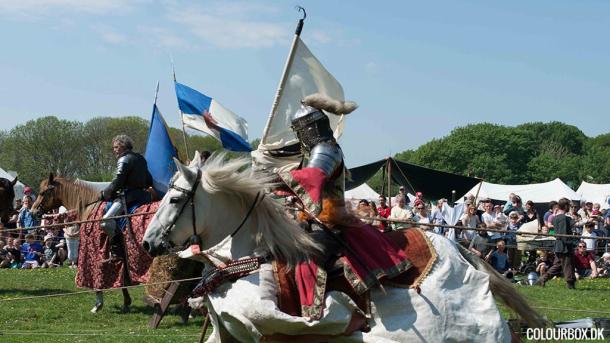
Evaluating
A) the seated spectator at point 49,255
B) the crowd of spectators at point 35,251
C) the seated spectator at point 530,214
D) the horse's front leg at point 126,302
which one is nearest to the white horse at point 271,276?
the horse's front leg at point 126,302

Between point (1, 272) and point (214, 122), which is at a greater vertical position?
point (214, 122)

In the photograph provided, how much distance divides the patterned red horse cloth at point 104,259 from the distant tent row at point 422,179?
26.5 feet

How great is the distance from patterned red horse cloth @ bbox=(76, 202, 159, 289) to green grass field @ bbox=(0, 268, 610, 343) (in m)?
0.44

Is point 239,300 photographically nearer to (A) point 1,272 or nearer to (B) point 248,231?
(B) point 248,231

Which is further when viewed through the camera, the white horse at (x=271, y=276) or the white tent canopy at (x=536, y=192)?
the white tent canopy at (x=536, y=192)

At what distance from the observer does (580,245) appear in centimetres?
1833

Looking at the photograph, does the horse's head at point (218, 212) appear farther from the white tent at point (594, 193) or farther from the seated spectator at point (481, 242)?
the white tent at point (594, 193)

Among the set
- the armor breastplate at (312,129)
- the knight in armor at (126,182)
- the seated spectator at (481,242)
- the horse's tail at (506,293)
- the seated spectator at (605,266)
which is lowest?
the seated spectator at (605,266)

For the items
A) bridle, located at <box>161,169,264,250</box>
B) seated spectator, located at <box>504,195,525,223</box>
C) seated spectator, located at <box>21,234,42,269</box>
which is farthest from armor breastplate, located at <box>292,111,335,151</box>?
seated spectator, located at <box>21,234,42,269</box>

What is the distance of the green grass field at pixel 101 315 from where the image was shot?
10250 mm

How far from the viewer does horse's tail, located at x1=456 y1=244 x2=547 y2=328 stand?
680 cm

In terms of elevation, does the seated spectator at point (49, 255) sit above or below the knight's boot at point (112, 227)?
below

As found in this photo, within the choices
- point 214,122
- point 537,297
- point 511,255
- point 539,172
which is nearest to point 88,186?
point 214,122

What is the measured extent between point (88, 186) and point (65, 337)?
3459 millimetres
